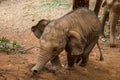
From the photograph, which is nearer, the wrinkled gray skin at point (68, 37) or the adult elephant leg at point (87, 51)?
the wrinkled gray skin at point (68, 37)

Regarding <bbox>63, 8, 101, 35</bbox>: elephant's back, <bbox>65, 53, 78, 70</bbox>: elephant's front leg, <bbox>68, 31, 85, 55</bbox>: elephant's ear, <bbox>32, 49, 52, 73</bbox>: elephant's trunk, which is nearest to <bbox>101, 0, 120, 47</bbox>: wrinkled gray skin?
<bbox>63, 8, 101, 35</bbox>: elephant's back

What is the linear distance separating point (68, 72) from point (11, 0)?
8.16m

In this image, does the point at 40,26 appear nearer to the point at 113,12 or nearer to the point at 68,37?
the point at 68,37

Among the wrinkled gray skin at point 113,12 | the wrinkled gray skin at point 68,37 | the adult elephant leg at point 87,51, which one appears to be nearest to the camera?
the wrinkled gray skin at point 68,37

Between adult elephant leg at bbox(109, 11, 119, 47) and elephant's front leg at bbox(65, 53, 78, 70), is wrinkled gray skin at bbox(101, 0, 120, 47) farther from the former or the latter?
elephant's front leg at bbox(65, 53, 78, 70)

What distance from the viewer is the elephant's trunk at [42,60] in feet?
15.6

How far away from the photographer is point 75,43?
5.13 m

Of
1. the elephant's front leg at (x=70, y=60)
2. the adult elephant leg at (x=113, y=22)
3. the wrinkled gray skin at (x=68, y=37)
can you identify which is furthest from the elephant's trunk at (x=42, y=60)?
→ the adult elephant leg at (x=113, y=22)

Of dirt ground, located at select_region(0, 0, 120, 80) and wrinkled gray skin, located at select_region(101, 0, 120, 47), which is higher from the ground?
wrinkled gray skin, located at select_region(101, 0, 120, 47)

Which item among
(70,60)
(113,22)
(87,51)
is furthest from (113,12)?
(70,60)

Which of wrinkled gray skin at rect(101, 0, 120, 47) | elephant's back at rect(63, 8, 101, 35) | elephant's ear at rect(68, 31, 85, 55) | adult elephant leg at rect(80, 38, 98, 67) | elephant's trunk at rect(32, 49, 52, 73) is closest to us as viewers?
elephant's trunk at rect(32, 49, 52, 73)

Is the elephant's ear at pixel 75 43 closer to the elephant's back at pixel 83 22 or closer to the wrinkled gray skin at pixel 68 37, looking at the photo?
the wrinkled gray skin at pixel 68 37

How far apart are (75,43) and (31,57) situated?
57.5 inches

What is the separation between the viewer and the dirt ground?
5289 mm
